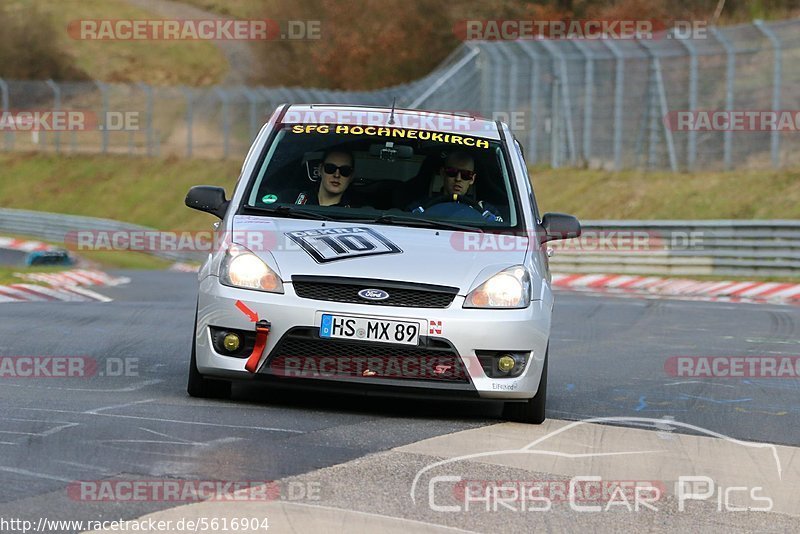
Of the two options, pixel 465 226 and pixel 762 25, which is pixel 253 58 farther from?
pixel 465 226

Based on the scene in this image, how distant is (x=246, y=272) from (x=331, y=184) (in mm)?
1154

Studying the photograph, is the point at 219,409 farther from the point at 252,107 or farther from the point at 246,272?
the point at 252,107

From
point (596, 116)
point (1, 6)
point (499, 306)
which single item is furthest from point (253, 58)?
point (499, 306)

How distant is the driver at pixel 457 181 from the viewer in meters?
8.77

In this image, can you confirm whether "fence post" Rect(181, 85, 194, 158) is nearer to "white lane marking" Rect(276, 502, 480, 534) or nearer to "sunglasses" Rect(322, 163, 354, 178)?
"sunglasses" Rect(322, 163, 354, 178)

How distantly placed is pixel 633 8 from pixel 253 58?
41052 mm

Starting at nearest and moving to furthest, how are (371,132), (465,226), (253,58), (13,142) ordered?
(465,226) < (371,132) < (13,142) < (253,58)

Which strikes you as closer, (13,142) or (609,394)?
(609,394)

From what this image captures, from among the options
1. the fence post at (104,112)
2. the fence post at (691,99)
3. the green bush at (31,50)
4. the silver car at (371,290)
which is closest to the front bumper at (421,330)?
the silver car at (371,290)

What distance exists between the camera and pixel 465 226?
8.50 meters

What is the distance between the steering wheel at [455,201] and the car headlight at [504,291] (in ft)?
2.97

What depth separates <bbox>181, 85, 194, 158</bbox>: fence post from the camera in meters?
50.1

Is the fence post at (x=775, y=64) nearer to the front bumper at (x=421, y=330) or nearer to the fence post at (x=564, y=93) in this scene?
the fence post at (x=564, y=93)

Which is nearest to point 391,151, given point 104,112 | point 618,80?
point 618,80
